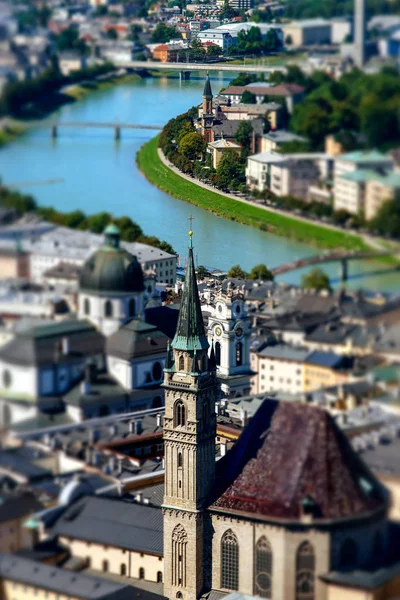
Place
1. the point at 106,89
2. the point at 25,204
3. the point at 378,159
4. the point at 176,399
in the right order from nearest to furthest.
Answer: the point at 378,159
the point at 25,204
the point at 106,89
the point at 176,399

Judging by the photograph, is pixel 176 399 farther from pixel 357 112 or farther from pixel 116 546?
pixel 357 112

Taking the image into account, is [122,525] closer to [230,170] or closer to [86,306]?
[230,170]

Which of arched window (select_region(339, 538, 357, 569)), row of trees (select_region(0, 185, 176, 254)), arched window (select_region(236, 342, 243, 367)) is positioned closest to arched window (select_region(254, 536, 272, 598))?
arched window (select_region(339, 538, 357, 569))

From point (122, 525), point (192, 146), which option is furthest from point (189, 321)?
point (122, 525)

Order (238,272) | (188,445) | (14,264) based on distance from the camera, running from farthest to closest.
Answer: (238,272) → (188,445) → (14,264)

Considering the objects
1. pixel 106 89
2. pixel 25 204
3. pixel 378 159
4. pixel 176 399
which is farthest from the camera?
pixel 176 399

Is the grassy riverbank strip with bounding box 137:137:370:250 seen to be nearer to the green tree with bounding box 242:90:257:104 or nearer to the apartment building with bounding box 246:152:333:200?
the apartment building with bounding box 246:152:333:200

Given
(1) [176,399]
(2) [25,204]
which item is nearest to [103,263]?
(2) [25,204]
